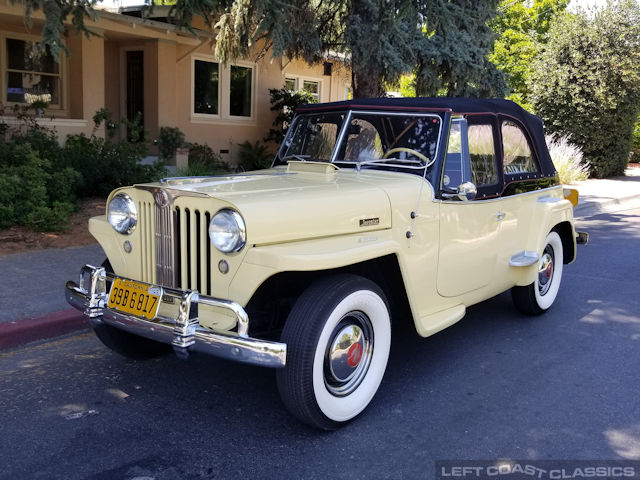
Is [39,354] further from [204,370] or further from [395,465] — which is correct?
[395,465]

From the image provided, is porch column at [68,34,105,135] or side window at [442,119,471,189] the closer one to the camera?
side window at [442,119,471,189]

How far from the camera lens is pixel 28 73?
12.4 metres

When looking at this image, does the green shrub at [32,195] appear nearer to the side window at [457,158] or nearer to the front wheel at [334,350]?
the side window at [457,158]

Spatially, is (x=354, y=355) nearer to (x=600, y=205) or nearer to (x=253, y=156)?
(x=600, y=205)

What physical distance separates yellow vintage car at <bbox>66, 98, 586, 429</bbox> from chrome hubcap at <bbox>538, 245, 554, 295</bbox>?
510mm

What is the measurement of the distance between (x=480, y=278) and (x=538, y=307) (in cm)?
134

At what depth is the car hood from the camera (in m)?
3.22

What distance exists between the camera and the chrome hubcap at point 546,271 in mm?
Answer: 5723

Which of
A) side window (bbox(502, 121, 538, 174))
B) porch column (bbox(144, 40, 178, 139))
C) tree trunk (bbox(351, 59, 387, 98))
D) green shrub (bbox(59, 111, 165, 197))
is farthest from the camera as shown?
porch column (bbox(144, 40, 178, 139))

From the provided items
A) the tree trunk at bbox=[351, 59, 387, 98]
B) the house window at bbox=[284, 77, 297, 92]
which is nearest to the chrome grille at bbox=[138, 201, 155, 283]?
the tree trunk at bbox=[351, 59, 387, 98]

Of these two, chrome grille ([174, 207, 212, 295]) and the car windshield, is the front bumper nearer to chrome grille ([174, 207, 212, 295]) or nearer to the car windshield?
chrome grille ([174, 207, 212, 295])

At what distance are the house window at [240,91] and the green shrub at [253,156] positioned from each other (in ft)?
3.14

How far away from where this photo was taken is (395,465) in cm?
313

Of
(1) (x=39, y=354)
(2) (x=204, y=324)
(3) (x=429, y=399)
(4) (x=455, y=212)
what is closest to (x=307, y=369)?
(2) (x=204, y=324)
